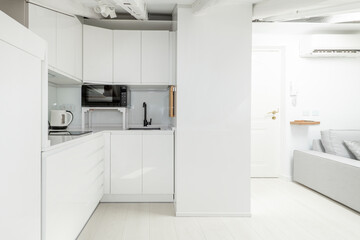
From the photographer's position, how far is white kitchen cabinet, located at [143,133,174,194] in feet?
10.8

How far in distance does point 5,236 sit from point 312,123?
4076 millimetres

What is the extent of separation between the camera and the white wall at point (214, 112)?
2.87 meters

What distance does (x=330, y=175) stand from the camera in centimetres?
348

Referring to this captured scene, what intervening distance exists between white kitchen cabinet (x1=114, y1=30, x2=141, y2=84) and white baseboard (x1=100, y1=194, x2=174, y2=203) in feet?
4.49

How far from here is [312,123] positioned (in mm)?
4199

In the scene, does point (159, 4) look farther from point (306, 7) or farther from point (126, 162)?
point (126, 162)

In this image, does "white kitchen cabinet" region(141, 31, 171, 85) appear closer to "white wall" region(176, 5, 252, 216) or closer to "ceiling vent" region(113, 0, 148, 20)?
"ceiling vent" region(113, 0, 148, 20)

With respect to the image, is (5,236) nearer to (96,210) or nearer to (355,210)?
(96,210)

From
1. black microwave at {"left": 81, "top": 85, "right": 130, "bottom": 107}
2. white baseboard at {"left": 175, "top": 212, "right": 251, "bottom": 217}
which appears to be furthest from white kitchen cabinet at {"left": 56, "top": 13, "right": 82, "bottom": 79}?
white baseboard at {"left": 175, "top": 212, "right": 251, "bottom": 217}

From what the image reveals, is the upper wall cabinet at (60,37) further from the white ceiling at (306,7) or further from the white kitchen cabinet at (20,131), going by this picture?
the white ceiling at (306,7)

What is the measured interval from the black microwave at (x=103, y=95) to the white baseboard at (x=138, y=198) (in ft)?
3.57

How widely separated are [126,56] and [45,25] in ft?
4.06

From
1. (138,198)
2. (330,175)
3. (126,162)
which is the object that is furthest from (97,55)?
(330,175)

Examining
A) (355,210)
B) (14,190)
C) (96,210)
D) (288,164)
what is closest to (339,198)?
(355,210)
